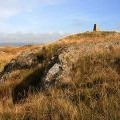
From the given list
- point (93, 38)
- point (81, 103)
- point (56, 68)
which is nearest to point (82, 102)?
point (81, 103)

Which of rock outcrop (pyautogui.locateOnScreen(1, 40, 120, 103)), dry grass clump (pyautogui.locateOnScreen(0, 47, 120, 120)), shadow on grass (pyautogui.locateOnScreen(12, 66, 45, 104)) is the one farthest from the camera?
shadow on grass (pyautogui.locateOnScreen(12, 66, 45, 104))

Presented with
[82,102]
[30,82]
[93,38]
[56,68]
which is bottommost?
[30,82]

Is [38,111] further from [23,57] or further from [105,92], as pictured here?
[23,57]

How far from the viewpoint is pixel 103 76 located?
872 cm

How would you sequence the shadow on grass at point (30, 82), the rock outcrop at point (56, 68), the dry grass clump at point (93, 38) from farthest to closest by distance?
the dry grass clump at point (93, 38)
the shadow on grass at point (30, 82)
the rock outcrop at point (56, 68)

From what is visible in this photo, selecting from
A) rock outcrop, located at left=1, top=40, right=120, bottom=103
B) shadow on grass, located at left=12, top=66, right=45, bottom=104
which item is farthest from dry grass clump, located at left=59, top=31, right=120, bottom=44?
shadow on grass, located at left=12, top=66, right=45, bottom=104

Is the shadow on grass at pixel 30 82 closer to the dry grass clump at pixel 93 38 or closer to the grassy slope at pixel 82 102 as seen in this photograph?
the grassy slope at pixel 82 102

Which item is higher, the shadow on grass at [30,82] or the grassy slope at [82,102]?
the grassy slope at [82,102]

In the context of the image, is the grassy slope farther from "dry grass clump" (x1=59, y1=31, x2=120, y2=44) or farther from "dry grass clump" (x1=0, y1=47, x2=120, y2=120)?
"dry grass clump" (x1=59, y1=31, x2=120, y2=44)

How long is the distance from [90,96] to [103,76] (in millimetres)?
1636

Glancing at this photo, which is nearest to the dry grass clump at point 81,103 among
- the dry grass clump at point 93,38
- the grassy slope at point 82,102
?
the grassy slope at point 82,102

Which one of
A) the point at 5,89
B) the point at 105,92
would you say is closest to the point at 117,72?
the point at 105,92

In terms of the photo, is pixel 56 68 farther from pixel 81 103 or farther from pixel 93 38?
pixel 93 38

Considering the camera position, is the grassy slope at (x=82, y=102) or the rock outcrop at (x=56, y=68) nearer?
the grassy slope at (x=82, y=102)
